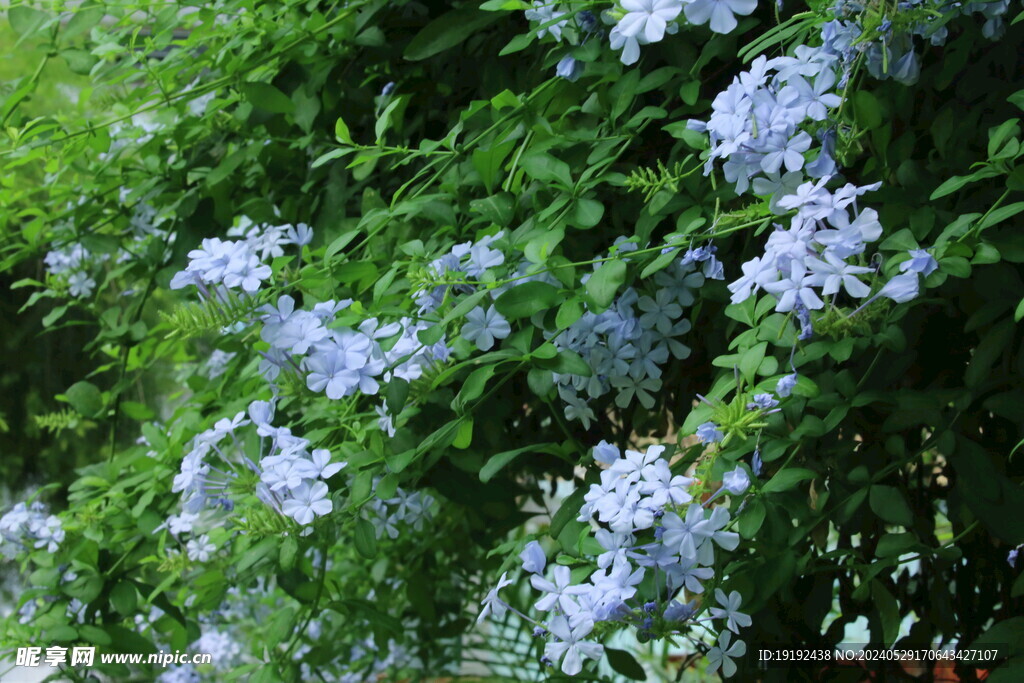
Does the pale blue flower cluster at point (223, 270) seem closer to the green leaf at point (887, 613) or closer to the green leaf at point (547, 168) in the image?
the green leaf at point (547, 168)

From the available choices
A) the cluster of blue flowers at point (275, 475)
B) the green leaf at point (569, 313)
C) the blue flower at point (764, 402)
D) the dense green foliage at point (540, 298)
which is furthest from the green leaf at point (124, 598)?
the blue flower at point (764, 402)

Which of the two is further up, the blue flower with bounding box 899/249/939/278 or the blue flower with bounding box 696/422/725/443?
the blue flower with bounding box 899/249/939/278

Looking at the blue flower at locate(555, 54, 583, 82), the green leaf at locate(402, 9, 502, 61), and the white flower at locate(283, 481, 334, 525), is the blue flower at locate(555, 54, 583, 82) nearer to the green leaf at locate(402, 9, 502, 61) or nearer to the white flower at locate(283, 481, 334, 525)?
the green leaf at locate(402, 9, 502, 61)

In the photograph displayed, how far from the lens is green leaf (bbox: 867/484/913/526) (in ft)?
2.36

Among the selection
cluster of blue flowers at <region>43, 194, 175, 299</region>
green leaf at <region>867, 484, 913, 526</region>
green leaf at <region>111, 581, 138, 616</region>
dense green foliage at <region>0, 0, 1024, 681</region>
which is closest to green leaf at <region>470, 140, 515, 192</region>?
dense green foliage at <region>0, 0, 1024, 681</region>

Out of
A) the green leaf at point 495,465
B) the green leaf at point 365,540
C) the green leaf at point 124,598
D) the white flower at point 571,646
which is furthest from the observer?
the green leaf at point 124,598

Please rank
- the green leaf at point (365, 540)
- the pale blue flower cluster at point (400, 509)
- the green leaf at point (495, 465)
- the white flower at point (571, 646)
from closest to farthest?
the white flower at point (571, 646) < the green leaf at point (495, 465) < the green leaf at point (365, 540) < the pale blue flower cluster at point (400, 509)

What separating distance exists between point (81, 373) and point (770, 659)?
1.88m

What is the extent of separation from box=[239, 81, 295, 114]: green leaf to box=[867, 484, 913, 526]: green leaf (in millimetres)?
748

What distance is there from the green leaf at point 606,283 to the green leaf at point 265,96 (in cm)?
50

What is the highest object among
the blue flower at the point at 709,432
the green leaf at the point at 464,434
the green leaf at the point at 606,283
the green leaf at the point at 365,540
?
the green leaf at the point at 606,283

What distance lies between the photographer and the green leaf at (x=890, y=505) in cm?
72

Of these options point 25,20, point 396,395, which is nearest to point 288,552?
point 396,395

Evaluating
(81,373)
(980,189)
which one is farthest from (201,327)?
(81,373)
